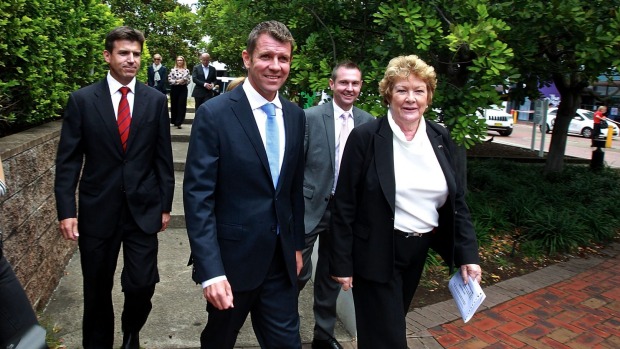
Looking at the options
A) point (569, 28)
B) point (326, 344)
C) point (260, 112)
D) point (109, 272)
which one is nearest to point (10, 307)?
point (109, 272)

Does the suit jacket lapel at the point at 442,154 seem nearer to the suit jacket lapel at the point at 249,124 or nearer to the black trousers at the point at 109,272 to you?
the suit jacket lapel at the point at 249,124

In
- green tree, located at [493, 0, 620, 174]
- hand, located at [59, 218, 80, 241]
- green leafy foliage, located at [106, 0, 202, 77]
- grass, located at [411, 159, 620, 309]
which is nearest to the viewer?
hand, located at [59, 218, 80, 241]

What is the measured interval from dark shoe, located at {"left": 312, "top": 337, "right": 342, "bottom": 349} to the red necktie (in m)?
1.91

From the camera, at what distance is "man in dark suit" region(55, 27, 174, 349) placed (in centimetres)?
288

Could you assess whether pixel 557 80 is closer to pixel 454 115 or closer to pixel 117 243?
pixel 454 115

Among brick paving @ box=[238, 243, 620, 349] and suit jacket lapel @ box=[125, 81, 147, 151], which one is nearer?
suit jacket lapel @ box=[125, 81, 147, 151]

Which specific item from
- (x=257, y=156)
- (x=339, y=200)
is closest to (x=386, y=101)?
(x=339, y=200)

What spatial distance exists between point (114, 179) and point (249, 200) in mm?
1052

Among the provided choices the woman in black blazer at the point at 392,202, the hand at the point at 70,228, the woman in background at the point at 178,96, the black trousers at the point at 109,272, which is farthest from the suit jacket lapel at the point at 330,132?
the woman in background at the point at 178,96

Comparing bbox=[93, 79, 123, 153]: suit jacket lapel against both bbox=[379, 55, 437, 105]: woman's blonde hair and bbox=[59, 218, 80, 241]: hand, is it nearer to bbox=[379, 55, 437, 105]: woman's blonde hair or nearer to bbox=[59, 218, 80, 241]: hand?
bbox=[59, 218, 80, 241]: hand

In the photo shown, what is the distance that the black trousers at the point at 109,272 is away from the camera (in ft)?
9.72

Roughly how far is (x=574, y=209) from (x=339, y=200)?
21.2 feet

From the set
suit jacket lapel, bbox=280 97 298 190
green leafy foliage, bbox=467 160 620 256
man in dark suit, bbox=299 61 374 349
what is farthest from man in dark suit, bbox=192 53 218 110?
suit jacket lapel, bbox=280 97 298 190

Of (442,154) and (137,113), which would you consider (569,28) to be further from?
(137,113)
